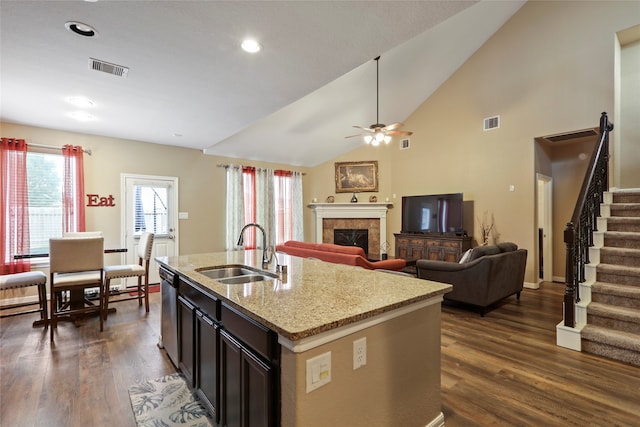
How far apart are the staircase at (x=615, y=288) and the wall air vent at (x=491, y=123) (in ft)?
8.20

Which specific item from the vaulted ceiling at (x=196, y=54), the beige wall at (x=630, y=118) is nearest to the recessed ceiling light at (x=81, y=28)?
the vaulted ceiling at (x=196, y=54)

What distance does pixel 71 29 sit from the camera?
7.27 feet

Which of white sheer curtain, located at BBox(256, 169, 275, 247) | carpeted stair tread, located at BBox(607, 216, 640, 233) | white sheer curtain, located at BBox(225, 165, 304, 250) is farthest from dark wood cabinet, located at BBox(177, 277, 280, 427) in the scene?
white sheer curtain, located at BBox(256, 169, 275, 247)

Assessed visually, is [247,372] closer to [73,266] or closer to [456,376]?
[456,376]

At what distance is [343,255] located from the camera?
3.91 metres

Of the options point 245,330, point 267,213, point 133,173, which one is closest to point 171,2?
point 245,330

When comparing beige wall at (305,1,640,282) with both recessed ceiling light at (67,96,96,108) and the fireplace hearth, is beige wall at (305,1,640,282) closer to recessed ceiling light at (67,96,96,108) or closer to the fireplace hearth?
the fireplace hearth

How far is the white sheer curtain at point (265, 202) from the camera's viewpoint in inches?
278

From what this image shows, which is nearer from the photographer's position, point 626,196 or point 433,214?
point 626,196

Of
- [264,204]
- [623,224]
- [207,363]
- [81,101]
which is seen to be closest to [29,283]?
[81,101]

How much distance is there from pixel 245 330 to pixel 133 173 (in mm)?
5099

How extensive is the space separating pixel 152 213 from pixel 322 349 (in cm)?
545

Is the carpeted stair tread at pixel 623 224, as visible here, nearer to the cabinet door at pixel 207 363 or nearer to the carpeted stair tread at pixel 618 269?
the carpeted stair tread at pixel 618 269

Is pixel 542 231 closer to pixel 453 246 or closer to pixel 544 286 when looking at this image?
pixel 544 286
